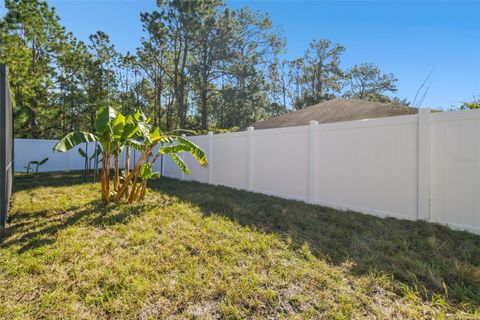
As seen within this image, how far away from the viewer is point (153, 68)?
18.6 m

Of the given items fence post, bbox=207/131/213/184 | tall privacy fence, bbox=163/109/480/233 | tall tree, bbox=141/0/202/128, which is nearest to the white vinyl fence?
tall privacy fence, bbox=163/109/480/233

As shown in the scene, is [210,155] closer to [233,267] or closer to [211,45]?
[233,267]

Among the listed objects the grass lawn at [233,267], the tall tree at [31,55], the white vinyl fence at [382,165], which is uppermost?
the tall tree at [31,55]

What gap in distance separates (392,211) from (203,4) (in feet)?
47.8

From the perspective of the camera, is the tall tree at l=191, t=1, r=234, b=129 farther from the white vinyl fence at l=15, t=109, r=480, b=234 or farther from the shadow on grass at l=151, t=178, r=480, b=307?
the shadow on grass at l=151, t=178, r=480, b=307

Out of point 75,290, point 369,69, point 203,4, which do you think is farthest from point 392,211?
point 369,69

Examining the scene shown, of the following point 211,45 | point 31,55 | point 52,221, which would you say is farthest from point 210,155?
point 31,55

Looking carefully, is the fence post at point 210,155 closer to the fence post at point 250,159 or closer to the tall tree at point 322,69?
the fence post at point 250,159

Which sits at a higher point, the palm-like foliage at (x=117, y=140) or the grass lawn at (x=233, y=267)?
the palm-like foliage at (x=117, y=140)

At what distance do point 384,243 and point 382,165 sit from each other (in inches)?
63.3

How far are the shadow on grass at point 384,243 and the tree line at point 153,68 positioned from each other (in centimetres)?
1134

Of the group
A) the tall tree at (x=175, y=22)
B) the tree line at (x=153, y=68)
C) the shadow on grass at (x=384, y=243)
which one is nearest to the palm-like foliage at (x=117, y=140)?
the shadow on grass at (x=384, y=243)

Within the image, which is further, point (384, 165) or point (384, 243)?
point (384, 165)

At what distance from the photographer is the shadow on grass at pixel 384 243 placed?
227 cm
